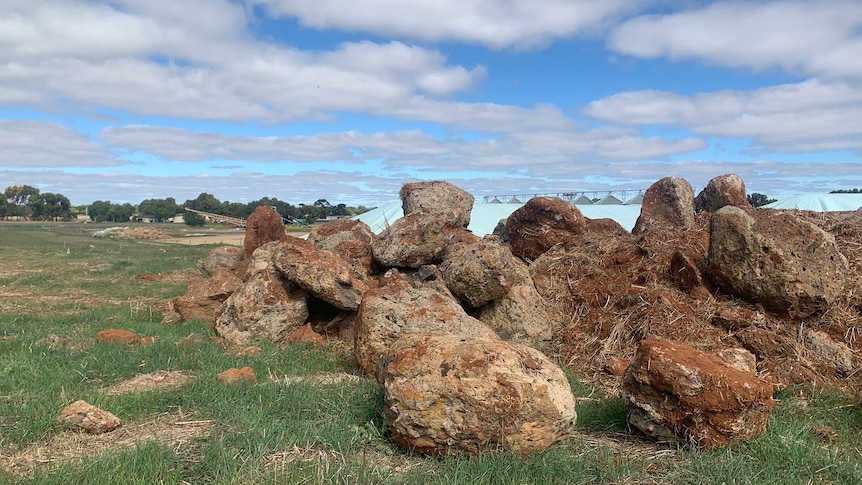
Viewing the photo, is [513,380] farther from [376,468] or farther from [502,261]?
[502,261]

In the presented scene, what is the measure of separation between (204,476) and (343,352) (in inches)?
141

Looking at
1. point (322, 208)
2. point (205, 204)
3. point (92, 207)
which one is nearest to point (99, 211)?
point (92, 207)

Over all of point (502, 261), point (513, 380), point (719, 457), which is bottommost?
point (719, 457)

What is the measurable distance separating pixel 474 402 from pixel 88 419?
9.55ft

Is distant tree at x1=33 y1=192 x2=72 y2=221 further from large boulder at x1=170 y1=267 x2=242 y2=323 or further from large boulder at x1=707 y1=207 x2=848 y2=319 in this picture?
large boulder at x1=707 y1=207 x2=848 y2=319

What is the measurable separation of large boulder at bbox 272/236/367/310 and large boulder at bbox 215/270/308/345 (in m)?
0.25

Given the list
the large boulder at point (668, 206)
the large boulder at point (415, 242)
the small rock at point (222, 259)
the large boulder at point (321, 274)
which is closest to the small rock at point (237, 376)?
the large boulder at point (321, 274)

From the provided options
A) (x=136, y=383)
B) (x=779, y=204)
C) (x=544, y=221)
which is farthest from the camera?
(x=779, y=204)

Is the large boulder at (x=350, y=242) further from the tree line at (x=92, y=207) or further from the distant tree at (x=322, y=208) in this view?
the tree line at (x=92, y=207)

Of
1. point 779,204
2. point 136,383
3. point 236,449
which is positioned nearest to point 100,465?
point 236,449

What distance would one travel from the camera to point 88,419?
4.71 m

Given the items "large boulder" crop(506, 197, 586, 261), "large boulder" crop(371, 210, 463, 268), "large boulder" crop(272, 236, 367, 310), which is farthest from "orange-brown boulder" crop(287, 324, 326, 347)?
"large boulder" crop(506, 197, 586, 261)

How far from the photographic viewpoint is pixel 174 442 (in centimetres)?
441

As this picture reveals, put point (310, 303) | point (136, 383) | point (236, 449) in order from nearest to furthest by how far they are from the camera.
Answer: point (236, 449)
point (136, 383)
point (310, 303)
